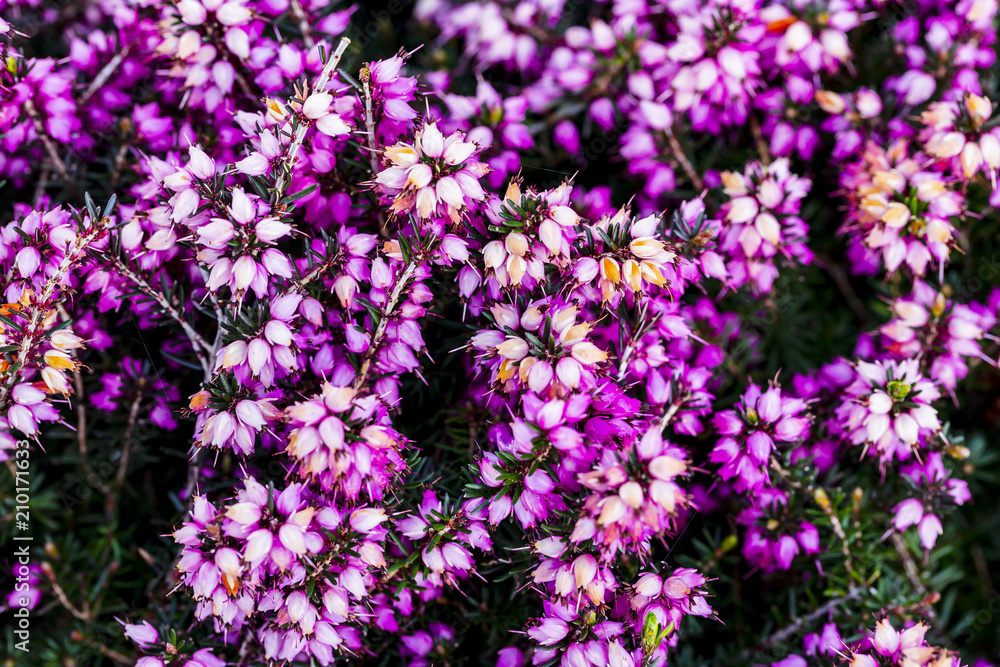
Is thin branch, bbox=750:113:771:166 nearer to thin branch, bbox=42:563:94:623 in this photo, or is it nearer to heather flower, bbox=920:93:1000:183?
heather flower, bbox=920:93:1000:183

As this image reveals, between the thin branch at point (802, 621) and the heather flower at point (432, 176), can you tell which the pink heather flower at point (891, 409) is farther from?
the heather flower at point (432, 176)

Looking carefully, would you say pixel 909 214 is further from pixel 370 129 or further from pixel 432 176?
pixel 370 129

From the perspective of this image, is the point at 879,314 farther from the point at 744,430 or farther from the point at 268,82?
the point at 268,82

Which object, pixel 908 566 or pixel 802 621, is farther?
pixel 908 566

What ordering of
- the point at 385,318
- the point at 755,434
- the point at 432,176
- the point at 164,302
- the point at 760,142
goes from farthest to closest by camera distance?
the point at 760,142
the point at 755,434
the point at 164,302
the point at 385,318
the point at 432,176

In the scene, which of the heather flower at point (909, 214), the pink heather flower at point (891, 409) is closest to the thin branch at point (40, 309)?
the pink heather flower at point (891, 409)

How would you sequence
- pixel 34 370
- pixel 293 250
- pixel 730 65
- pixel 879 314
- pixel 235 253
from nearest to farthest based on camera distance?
pixel 235 253 → pixel 34 370 → pixel 293 250 → pixel 730 65 → pixel 879 314

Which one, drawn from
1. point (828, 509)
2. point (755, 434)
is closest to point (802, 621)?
point (828, 509)

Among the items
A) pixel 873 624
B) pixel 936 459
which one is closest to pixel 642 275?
pixel 936 459
